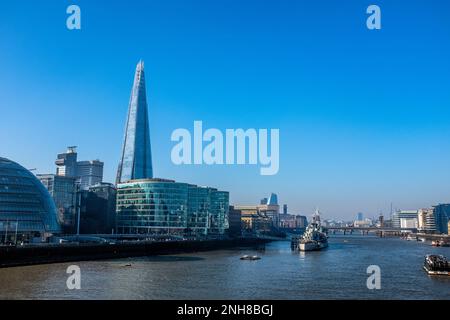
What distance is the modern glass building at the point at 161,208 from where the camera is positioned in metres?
156

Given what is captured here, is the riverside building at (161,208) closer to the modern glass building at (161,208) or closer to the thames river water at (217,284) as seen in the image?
the modern glass building at (161,208)

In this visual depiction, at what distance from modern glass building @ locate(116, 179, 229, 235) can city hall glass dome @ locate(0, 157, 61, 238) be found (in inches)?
2035

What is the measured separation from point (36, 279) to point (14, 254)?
71.4 ft

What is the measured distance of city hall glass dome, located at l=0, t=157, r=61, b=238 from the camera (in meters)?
95.9

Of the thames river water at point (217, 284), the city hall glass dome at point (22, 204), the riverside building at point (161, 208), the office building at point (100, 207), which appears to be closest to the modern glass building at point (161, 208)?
the riverside building at point (161, 208)

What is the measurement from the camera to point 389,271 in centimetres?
6259

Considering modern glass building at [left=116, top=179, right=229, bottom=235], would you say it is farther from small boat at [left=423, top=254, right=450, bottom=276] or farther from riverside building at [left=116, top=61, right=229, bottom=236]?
small boat at [left=423, top=254, right=450, bottom=276]

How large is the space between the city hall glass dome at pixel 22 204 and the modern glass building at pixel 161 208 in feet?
170

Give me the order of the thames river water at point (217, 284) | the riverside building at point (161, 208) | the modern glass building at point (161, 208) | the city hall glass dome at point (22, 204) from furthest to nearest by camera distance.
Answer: the riverside building at point (161, 208), the modern glass building at point (161, 208), the city hall glass dome at point (22, 204), the thames river water at point (217, 284)

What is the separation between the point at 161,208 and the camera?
510ft

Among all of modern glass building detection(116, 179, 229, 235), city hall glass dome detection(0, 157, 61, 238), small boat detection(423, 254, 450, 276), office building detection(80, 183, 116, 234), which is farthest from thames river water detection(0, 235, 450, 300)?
office building detection(80, 183, 116, 234)
